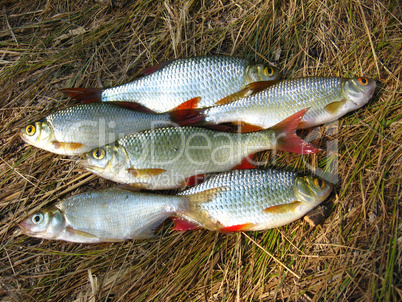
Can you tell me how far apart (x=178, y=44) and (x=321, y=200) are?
2.31 meters

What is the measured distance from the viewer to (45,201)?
3.04 m

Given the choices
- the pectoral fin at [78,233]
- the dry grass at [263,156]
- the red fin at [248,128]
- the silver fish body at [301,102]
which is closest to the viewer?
the dry grass at [263,156]

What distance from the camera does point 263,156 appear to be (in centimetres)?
307

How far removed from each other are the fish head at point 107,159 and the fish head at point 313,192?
171 cm

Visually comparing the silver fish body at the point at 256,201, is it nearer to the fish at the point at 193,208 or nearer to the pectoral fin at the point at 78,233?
the fish at the point at 193,208

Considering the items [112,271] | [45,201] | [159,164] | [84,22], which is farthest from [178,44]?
[112,271]

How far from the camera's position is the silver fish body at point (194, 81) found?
10.00ft

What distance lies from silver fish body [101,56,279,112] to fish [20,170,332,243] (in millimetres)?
920

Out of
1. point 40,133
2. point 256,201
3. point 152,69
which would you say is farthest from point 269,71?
point 40,133

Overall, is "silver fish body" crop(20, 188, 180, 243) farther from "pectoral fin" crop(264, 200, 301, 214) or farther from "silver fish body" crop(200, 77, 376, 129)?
"silver fish body" crop(200, 77, 376, 129)

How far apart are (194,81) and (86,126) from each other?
3.98 ft

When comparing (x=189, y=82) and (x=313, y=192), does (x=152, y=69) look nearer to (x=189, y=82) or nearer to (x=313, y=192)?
(x=189, y=82)

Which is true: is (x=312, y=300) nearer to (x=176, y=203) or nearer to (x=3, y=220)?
(x=176, y=203)

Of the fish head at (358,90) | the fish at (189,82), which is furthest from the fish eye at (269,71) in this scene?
the fish head at (358,90)
